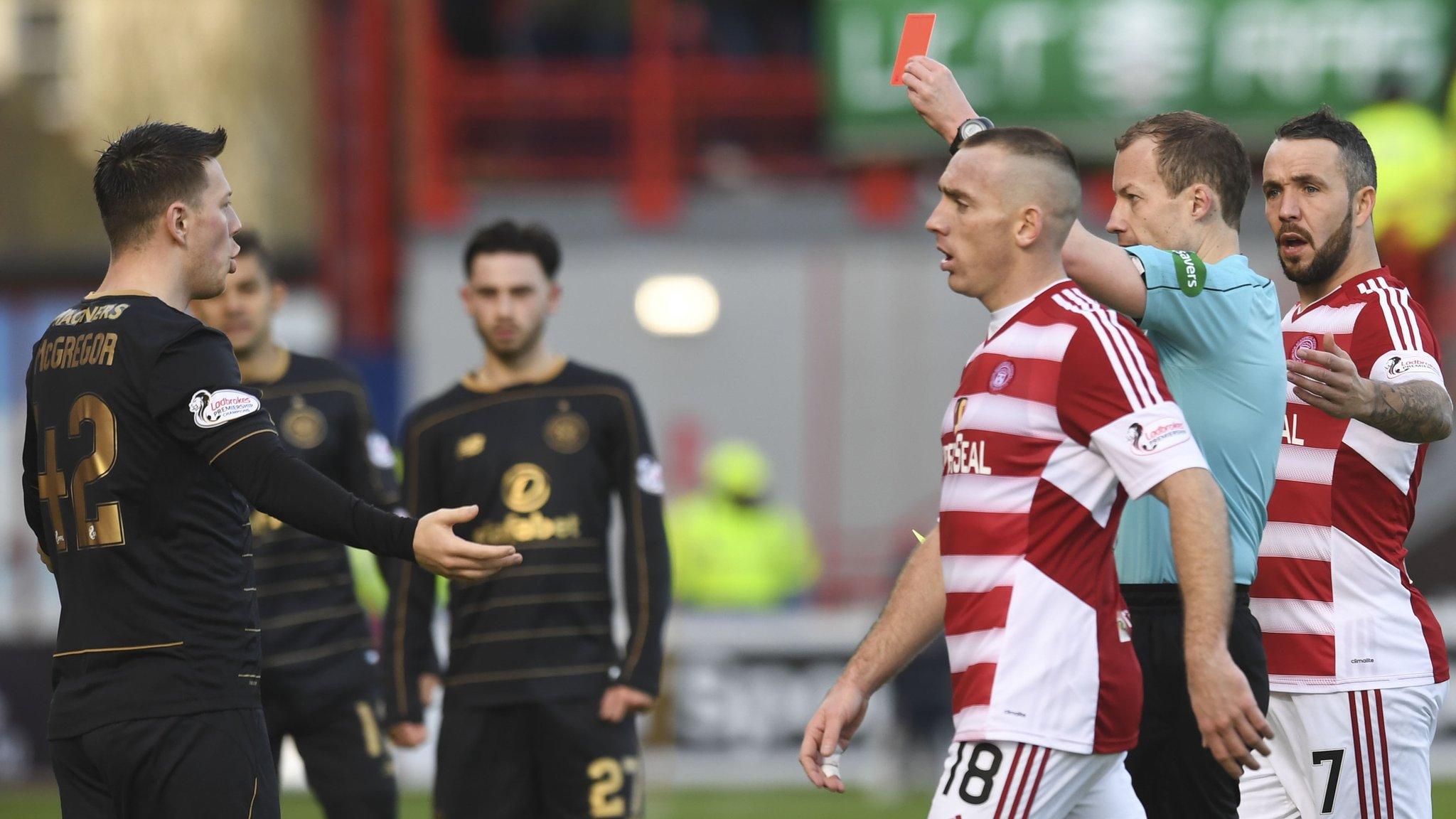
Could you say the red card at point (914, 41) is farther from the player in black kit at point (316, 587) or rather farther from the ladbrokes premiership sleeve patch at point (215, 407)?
the player in black kit at point (316, 587)

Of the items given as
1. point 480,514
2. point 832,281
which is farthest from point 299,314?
point 480,514

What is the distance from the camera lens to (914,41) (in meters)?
4.80

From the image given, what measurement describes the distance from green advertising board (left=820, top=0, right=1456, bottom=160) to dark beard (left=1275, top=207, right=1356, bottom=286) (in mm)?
11714

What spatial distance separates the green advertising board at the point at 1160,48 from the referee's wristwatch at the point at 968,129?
12.4 metres

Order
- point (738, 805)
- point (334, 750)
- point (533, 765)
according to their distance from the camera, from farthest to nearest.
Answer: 1. point (738, 805)
2. point (334, 750)
3. point (533, 765)

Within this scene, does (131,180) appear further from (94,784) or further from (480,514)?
(480,514)

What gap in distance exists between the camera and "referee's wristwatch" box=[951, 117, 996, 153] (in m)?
4.48

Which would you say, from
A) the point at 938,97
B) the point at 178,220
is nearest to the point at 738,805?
the point at 938,97

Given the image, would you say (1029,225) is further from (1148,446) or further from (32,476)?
(32,476)

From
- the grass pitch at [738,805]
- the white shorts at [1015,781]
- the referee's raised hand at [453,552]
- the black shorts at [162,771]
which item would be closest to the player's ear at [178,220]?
the referee's raised hand at [453,552]

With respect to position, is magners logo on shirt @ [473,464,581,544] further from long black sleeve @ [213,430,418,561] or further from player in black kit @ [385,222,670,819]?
long black sleeve @ [213,430,418,561]

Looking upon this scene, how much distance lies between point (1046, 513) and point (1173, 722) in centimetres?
89

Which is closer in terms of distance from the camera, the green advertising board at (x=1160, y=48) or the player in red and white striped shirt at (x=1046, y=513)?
the player in red and white striped shirt at (x=1046, y=513)

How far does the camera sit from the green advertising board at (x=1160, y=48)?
662 inches
